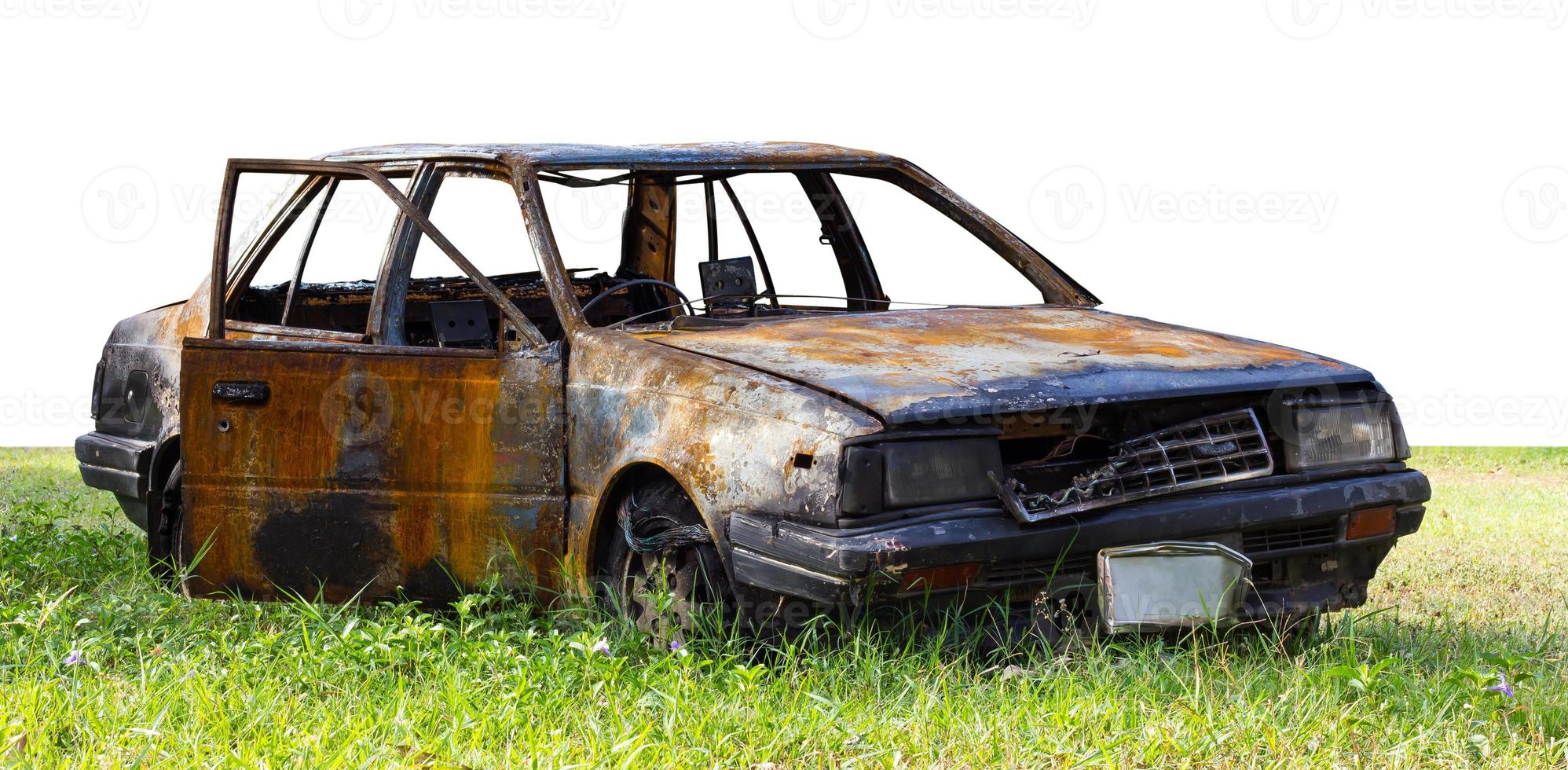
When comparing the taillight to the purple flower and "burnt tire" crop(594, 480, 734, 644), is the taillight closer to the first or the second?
"burnt tire" crop(594, 480, 734, 644)

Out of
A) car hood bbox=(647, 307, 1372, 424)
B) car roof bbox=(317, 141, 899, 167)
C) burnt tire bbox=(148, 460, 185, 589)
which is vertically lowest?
burnt tire bbox=(148, 460, 185, 589)

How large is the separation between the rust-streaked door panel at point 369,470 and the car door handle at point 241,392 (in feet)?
0.04

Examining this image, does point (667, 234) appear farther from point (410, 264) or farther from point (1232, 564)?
point (1232, 564)

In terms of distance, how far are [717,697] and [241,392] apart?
1.83 meters

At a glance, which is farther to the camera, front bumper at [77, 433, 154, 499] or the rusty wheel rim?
front bumper at [77, 433, 154, 499]

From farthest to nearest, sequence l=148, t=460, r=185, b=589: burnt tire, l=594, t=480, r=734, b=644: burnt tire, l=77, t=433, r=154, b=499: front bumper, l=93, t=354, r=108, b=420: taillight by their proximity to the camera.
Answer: l=93, t=354, r=108, b=420: taillight
l=77, t=433, r=154, b=499: front bumper
l=148, t=460, r=185, b=589: burnt tire
l=594, t=480, r=734, b=644: burnt tire

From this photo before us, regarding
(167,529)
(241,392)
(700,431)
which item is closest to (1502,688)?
(700,431)

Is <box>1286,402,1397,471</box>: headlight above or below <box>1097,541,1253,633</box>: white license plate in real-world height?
above

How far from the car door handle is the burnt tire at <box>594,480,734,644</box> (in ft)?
3.62

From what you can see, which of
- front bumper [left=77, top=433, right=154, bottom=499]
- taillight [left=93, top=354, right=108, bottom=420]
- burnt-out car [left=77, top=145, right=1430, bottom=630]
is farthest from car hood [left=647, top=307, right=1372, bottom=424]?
taillight [left=93, top=354, right=108, bottom=420]

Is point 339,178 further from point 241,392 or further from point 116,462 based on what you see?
point 116,462

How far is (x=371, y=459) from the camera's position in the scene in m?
4.70

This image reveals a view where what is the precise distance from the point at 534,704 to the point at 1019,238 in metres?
2.52

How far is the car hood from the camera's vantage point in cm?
390
